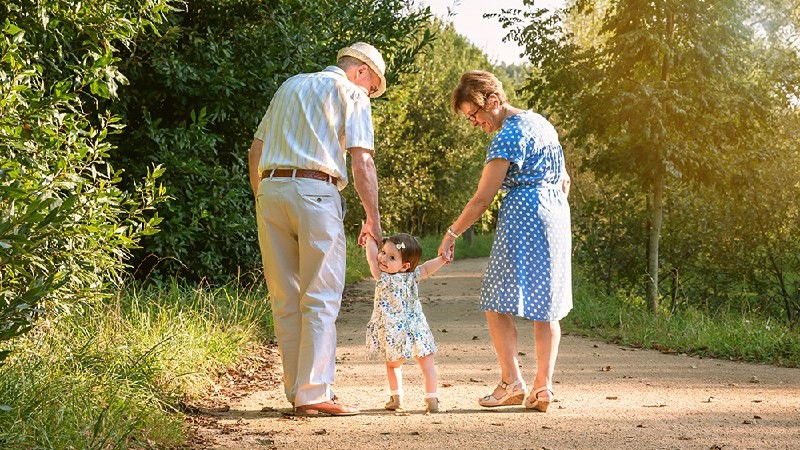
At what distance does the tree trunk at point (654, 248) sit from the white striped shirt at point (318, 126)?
6.96 metres

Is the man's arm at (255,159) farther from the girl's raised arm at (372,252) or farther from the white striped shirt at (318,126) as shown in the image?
the girl's raised arm at (372,252)

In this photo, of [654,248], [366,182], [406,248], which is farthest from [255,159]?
[654,248]

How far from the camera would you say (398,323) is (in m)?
5.86

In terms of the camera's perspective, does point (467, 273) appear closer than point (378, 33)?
No

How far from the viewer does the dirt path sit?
5125 millimetres

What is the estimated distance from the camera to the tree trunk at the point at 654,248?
11.9 metres

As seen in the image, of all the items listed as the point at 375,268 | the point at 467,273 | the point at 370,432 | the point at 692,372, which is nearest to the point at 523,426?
the point at 370,432

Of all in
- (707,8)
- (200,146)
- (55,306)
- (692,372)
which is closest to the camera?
(55,306)

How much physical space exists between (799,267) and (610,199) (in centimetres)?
277

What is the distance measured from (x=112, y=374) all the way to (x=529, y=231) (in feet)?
8.78

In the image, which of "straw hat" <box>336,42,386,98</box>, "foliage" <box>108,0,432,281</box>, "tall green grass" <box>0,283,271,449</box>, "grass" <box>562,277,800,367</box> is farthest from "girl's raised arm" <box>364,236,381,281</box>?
"grass" <box>562,277,800,367</box>

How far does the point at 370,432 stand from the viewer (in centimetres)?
530

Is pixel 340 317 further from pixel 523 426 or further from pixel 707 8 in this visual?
pixel 523 426

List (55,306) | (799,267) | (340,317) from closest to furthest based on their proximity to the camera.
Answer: (55,306) → (340,317) → (799,267)
